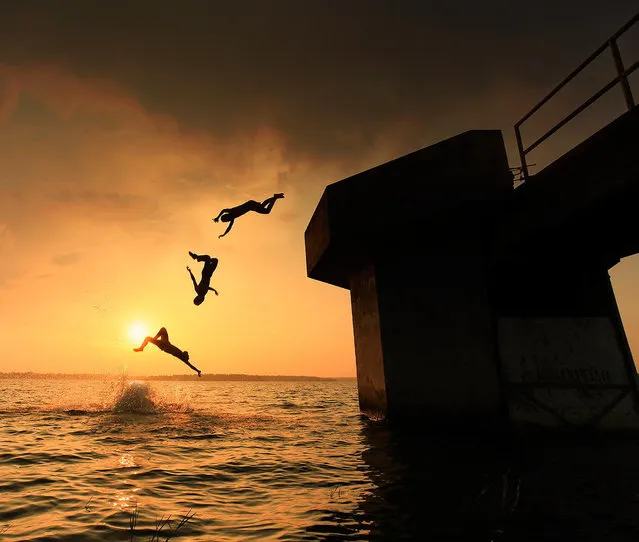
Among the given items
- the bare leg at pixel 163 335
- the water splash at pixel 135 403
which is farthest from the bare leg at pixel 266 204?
the water splash at pixel 135 403

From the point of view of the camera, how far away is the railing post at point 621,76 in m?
5.82

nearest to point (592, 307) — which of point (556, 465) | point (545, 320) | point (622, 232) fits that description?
point (545, 320)

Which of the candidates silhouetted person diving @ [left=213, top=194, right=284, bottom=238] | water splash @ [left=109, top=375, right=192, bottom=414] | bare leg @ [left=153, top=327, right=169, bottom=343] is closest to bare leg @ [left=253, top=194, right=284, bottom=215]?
silhouetted person diving @ [left=213, top=194, right=284, bottom=238]

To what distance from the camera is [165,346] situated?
42.5 ft

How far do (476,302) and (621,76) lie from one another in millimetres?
5002

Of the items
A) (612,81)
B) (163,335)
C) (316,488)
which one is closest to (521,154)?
(612,81)

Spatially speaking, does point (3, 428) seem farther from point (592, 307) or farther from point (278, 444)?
point (592, 307)

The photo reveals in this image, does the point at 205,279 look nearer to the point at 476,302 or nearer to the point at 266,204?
the point at 266,204

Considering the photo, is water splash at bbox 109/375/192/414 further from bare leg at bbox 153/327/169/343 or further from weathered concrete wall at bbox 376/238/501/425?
weathered concrete wall at bbox 376/238/501/425

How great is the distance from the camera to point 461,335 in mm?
9141

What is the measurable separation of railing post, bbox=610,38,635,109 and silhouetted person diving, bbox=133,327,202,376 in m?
12.0

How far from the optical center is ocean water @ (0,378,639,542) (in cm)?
380

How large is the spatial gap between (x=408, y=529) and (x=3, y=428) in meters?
12.0

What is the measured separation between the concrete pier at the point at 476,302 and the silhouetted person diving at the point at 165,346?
649 centimetres
